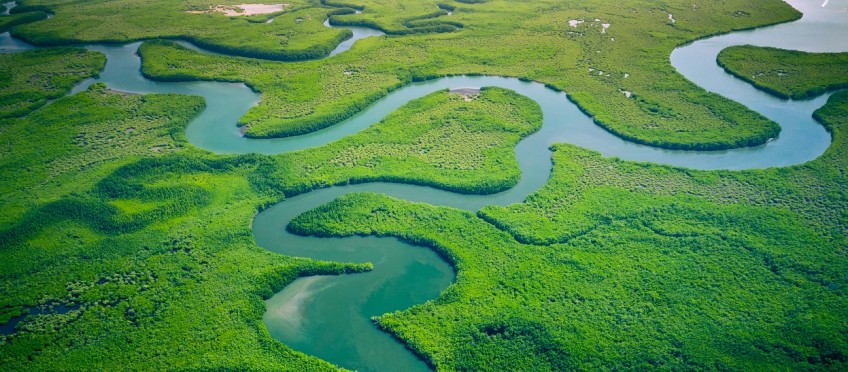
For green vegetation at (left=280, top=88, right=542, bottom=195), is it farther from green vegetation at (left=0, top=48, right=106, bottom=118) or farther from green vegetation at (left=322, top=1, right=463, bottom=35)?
green vegetation at (left=0, top=48, right=106, bottom=118)

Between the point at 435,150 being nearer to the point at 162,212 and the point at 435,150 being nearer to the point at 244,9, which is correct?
the point at 162,212

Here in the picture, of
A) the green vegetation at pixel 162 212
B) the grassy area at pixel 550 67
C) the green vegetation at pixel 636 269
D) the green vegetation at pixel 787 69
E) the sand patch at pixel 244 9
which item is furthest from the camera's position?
the sand patch at pixel 244 9

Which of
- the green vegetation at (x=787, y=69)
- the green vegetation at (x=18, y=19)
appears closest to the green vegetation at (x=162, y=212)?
the green vegetation at (x=787, y=69)

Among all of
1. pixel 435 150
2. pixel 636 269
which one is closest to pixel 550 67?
pixel 435 150

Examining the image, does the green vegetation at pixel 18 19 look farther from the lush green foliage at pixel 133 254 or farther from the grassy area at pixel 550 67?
the lush green foliage at pixel 133 254

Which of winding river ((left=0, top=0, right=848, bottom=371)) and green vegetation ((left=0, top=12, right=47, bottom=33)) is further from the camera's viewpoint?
A: green vegetation ((left=0, top=12, right=47, bottom=33))

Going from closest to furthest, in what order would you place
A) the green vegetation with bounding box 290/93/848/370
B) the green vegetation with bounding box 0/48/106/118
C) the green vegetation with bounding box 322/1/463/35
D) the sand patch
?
the green vegetation with bounding box 290/93/848/370 < the green vegetation with bounding box 0/48/106/118 < the green vegetation with bounding box 322/1/463/35 < the sand patch

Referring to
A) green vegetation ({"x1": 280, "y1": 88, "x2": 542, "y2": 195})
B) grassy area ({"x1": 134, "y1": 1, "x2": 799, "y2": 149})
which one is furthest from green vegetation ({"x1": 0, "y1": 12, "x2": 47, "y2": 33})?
green vegetation ({"x1": 280, "y1": 88, "x2": 542, "y2": 195})
